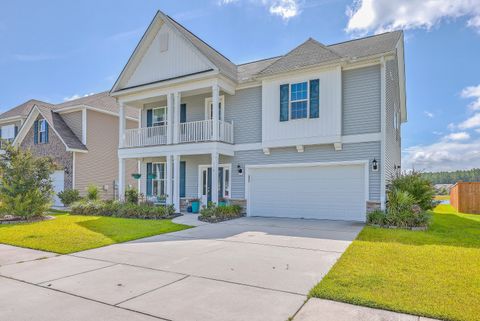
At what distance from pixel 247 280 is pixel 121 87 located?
14.5 meters

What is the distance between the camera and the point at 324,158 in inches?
499

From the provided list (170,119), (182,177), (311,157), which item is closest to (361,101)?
(311,157)

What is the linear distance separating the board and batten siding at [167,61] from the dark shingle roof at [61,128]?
21.0ft

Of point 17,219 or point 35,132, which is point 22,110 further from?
point 17,219

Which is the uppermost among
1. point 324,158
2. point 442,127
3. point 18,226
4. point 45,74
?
point 45,74

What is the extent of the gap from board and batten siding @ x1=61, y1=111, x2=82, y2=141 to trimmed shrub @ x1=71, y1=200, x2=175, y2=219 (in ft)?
24.0

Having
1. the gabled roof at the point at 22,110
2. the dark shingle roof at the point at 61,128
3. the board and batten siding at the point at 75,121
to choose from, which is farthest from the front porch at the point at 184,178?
the gabled roof at the point at 22,110

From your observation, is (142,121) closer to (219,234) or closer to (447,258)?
(219,234)

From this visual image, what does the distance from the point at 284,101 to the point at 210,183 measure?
221 inches

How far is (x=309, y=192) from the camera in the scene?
13.1 metres

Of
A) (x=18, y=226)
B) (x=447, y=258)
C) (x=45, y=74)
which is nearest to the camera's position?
(x=447, y=258)

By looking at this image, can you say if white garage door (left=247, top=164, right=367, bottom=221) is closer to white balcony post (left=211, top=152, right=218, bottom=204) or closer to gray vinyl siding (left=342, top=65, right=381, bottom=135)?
gray vinyl siding (left=342, top=65, right=381, bottom=135)

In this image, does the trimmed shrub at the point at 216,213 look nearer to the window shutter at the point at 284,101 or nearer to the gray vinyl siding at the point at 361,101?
the window shutter at the point at 284,101

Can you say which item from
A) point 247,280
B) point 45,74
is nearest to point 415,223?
point 247,280
